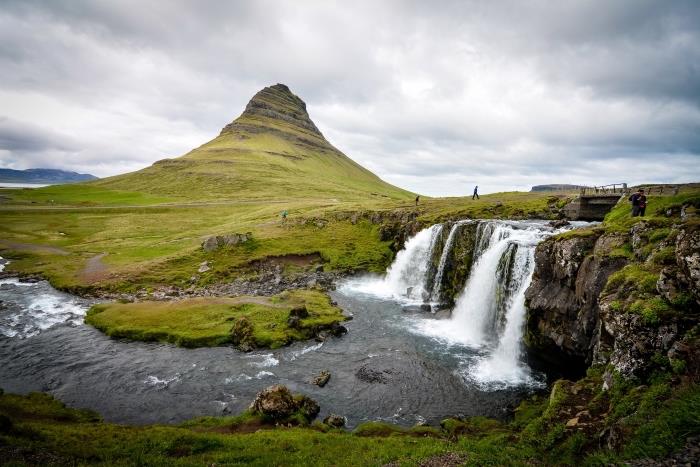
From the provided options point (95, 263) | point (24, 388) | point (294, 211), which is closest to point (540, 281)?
point (24, 388)

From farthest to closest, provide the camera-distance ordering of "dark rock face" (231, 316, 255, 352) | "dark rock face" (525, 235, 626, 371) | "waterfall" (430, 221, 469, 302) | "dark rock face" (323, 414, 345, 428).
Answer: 1. "waterfall" (430, 221, 469, 302)
2. "dark rock face" (231, 316, 255, 352)
3. "dark rock face" (525, 235, 626, 371)
4. "dark rock face" (323, 414, 345, 428)

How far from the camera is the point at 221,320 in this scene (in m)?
43.5

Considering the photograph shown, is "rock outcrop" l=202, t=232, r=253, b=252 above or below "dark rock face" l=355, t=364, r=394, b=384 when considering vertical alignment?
above

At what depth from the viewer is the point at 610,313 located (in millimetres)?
21438

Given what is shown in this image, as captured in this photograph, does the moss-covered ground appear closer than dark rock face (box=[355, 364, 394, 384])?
No

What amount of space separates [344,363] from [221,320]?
17.1 metres

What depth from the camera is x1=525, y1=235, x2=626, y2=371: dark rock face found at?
28266 mm

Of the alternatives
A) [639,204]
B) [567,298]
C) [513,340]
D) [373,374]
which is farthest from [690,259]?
[373,374]

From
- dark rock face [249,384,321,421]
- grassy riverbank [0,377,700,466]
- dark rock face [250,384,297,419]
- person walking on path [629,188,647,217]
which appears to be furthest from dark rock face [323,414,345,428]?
person walking on path [629,188,647,217]

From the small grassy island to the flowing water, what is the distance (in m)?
1.48

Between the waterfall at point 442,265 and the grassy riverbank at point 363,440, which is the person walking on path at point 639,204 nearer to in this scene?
the grassy riverbank at point 363,440

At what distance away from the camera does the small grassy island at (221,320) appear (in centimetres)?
3956

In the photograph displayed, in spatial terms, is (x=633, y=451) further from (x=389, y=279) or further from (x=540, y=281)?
(x=389, y=279)

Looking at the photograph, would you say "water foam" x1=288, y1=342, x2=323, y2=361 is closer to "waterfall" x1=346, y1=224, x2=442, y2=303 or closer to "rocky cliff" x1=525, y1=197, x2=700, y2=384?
"rocky cliff" x1=525, y1=197, x2=700, y2=384
